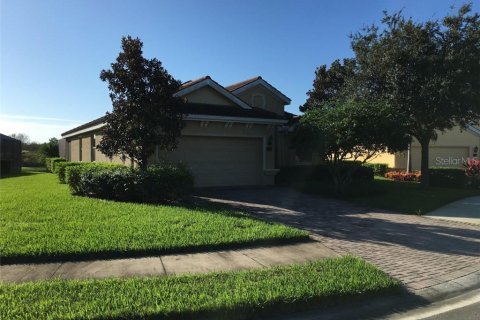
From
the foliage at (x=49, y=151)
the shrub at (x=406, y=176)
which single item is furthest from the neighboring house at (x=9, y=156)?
the shrub at (x=406, y=176)

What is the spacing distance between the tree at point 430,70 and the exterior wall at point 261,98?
6.31 meters

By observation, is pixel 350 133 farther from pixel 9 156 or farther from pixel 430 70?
pixel 9 156

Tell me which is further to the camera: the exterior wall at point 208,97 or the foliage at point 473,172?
the foliage at point 473,172

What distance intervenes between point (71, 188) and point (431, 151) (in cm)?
2535

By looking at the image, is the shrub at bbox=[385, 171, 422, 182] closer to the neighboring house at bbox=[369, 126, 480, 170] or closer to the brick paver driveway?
Result: the neighboring house at bbox=[369, 126, 480, 170]

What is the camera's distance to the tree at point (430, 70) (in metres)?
15.6

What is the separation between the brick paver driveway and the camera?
21.4 feet

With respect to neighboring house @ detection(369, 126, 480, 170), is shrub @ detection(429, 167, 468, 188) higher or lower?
lower

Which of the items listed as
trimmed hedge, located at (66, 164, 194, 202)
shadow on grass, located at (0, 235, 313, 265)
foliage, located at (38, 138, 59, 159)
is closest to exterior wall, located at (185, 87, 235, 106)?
trimmed hedge, located at (66, 164, 194, 202)

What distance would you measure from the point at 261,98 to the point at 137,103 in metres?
11.2

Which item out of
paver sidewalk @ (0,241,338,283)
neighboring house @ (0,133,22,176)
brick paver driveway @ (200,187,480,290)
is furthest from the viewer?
neighboring house @ (0,133,22,176)

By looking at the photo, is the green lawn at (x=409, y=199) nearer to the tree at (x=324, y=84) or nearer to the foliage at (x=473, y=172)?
the foliage at (x=473, y=172)

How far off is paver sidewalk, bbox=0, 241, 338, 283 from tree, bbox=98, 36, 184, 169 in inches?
255

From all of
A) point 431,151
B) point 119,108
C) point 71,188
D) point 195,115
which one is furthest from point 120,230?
point 431,151
